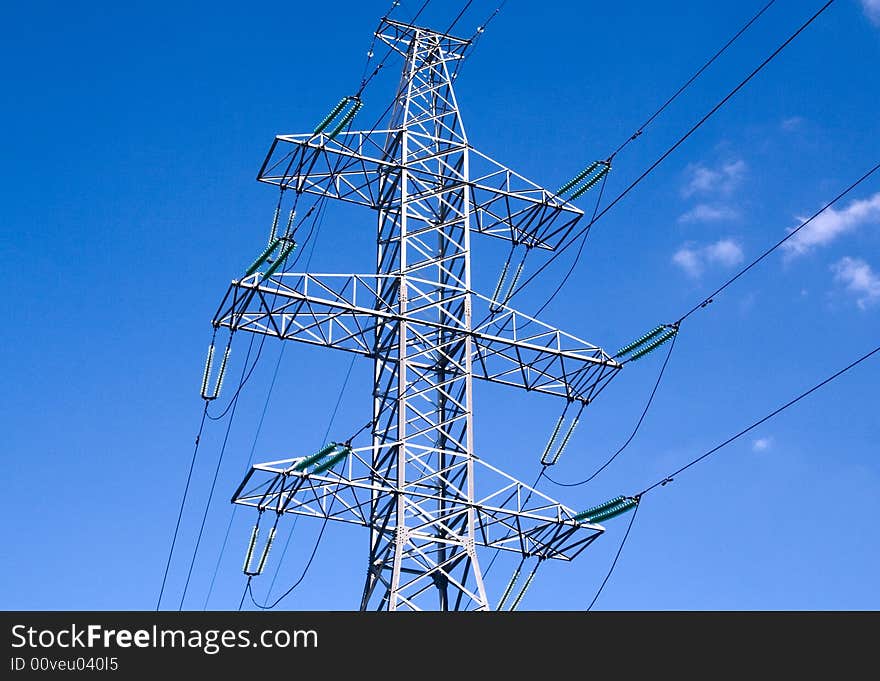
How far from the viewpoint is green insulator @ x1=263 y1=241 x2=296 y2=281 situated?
22969mm

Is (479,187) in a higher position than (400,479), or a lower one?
higher

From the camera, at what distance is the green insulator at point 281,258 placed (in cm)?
2297

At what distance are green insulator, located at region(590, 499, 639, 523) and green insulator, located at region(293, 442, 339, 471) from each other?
5.43 meters

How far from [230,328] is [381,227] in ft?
15.1

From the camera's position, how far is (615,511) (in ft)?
77.9

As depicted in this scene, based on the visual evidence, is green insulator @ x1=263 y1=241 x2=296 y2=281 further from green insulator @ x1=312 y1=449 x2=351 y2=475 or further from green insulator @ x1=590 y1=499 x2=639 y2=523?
green insulator @ x1=590 y1=499 x2=639 y2=523

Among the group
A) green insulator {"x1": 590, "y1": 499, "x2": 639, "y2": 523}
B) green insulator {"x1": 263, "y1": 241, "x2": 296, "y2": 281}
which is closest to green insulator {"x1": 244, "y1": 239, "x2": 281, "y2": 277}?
green insulator {"x1": 263, "y1": 241, "x2": 296, "y2": 281}

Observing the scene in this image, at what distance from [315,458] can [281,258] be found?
3856 millimetres

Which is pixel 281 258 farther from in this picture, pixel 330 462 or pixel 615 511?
pixel 615 511
